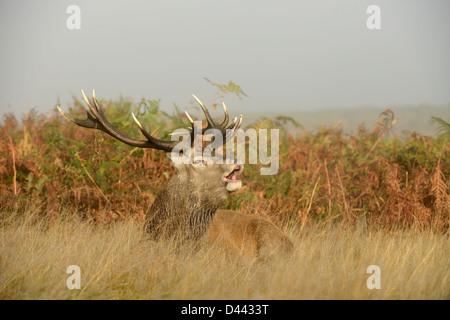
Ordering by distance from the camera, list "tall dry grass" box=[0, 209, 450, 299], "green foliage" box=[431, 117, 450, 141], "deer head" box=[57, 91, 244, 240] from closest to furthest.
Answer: "tall dry grass" box=[0, 209, 450, 299]
"deer head" box=[57, 91, 244, 240]
"green foliage" box=[431, 117, 450, 141]

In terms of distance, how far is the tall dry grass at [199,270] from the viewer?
3.64 meters

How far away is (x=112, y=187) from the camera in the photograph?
6.56 metres

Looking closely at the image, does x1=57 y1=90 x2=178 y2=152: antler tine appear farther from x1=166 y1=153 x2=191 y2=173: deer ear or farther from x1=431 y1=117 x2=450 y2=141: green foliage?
x1=431 y1=117 x2=450 y2=141: green foliage

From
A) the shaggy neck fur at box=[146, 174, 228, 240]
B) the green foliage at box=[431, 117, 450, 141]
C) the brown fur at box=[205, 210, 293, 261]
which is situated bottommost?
the brown fur at box=[205, 210, 293, 261]

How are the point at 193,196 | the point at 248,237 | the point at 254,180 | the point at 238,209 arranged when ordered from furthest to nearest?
the point at 254,180, the point at 238,209, the point at 248,237, the point at 193,196

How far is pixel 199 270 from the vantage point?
159 inches

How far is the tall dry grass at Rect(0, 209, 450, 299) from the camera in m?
3.64

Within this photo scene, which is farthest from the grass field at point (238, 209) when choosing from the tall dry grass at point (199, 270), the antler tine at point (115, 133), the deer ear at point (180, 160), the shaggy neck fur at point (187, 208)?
the antler tine at point (115, 133)

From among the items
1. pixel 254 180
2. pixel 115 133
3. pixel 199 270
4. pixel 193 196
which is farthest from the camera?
pixel 254 180

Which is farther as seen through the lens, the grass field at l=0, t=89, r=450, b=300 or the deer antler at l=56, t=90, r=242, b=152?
the deer antler at l=56, t=90, r=242, b=152

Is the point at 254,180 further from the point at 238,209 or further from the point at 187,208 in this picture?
the point at 187,208

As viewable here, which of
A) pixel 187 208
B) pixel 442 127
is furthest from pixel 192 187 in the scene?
pixel 442 127

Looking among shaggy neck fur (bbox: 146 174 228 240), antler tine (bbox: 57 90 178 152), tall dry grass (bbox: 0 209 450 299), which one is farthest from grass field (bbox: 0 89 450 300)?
antler tine (bbox: 57 90 178 152)

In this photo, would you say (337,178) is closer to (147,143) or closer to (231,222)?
(231,222)
